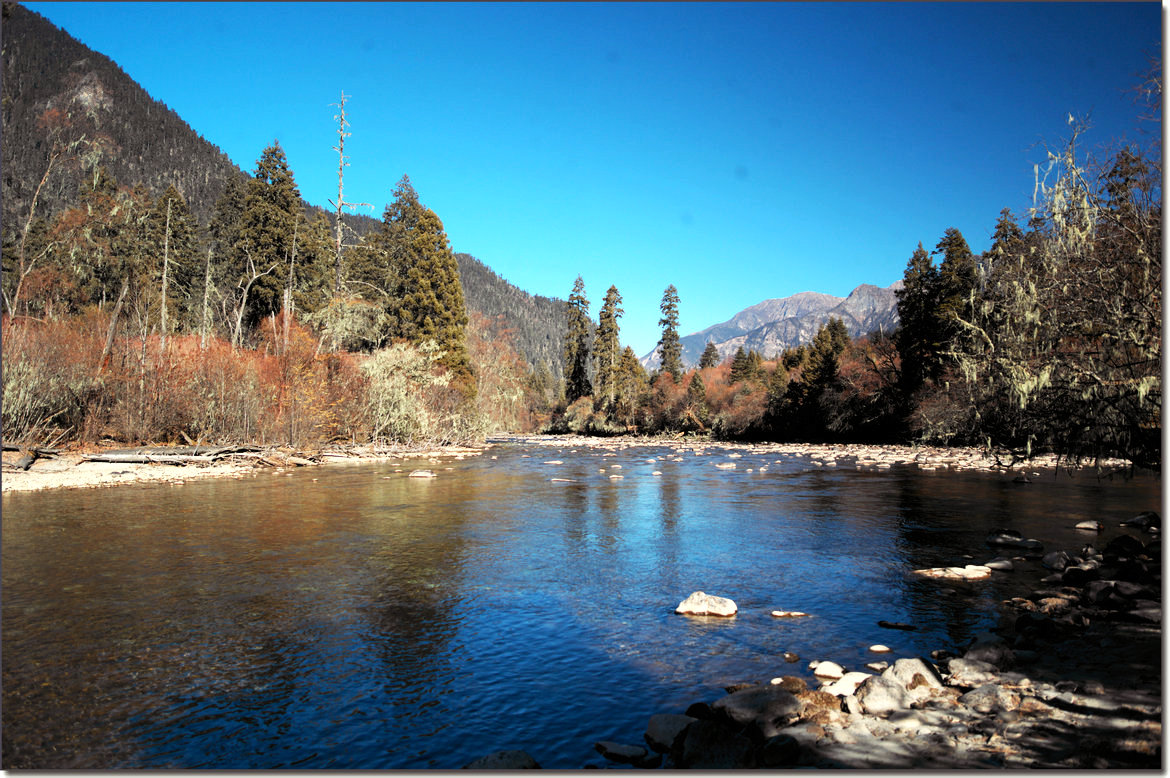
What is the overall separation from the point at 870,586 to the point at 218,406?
23.3 meters

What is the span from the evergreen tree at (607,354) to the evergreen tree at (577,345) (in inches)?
120

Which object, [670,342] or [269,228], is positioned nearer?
[269,228]

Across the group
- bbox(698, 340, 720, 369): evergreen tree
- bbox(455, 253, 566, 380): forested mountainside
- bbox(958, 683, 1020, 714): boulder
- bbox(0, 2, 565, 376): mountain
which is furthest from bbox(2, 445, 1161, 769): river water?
bbox(455, 253, 566, 380): forested mountainside

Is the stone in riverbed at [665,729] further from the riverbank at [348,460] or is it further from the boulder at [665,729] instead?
the riverbank at [348,460]

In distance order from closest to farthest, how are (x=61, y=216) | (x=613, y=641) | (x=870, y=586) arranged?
(x=613, y=641) → (x=870, y=586) → (x=61, y=216)

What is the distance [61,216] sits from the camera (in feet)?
109

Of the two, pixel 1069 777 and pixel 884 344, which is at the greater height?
pixel 884 344

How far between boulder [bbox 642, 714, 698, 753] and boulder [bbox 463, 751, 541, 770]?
94cm

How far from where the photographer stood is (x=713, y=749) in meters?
4.79

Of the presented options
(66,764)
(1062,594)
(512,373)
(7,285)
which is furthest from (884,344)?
(7,285)

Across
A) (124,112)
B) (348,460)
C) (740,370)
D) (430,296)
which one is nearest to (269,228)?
(430,296)

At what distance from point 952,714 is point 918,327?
4003cm

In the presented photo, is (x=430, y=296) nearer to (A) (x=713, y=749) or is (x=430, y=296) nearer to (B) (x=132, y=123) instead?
(A) (x=713, y=749)

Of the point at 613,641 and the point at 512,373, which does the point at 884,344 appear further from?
the point at 613,641
